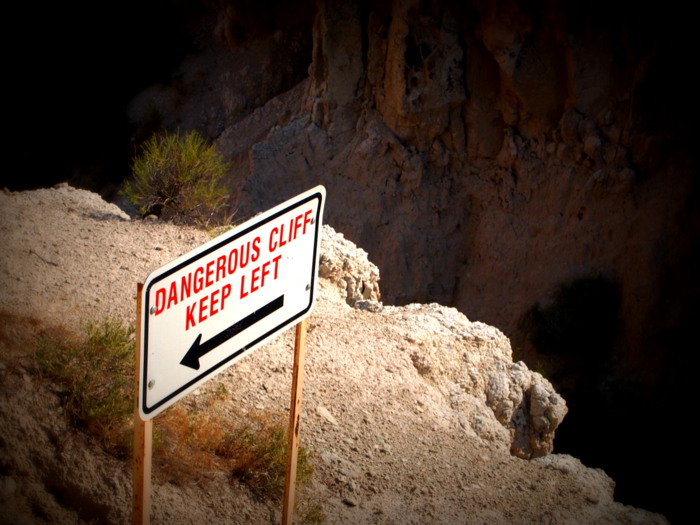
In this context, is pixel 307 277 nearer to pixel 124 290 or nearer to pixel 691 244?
pixel 124 290

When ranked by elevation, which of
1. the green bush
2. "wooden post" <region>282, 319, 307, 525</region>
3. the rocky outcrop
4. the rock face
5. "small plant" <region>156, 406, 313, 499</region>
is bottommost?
"wooden post" <region>282, 319, 307, 525</region>

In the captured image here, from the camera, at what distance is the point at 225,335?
8.36 feet

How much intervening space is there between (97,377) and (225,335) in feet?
5.67

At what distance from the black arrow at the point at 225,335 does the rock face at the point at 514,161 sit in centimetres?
932

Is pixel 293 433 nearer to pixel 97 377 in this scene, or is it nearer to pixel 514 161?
pixel 97 377

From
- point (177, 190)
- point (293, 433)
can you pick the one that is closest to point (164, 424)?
point (293, 433)

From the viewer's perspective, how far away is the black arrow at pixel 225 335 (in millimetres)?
2424

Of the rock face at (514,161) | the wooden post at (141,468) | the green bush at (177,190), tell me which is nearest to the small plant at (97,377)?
the wooden post at (141,468)

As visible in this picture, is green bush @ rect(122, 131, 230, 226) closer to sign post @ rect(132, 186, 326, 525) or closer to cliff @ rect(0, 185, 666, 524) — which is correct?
cliff @ rect(0, 185, 666, 524)

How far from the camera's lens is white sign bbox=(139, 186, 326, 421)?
229cm

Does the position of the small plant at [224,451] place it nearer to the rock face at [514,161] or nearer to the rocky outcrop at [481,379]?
the rocky outcrop at [481,379]

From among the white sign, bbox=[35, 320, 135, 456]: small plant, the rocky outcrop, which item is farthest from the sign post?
the rocky outcrop

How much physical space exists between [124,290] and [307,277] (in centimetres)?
284

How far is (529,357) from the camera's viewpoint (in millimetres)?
12133
